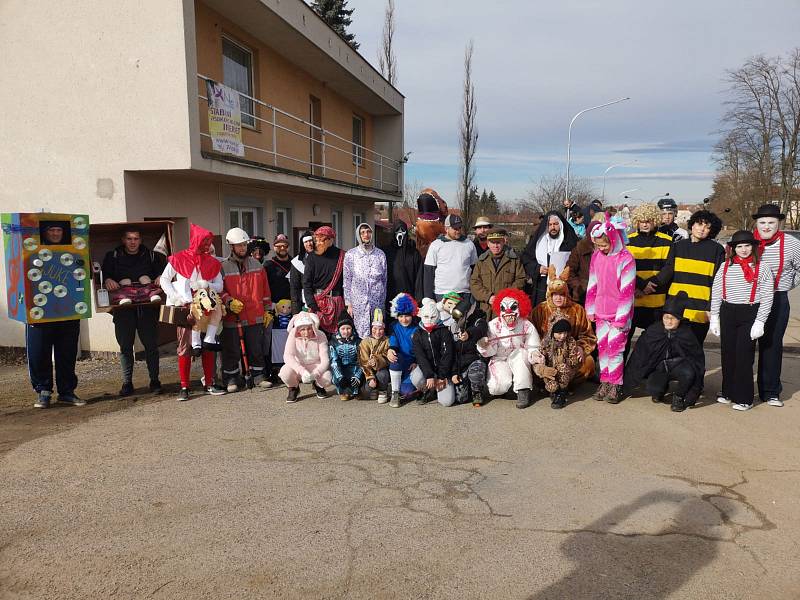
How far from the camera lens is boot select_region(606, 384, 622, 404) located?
596 centimetres

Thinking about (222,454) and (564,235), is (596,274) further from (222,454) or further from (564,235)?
(222,454)

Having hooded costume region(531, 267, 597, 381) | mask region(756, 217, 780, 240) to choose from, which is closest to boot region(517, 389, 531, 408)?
hooded costume region(531, 267, 597, 381)

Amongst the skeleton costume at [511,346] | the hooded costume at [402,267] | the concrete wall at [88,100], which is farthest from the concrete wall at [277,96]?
the skeleton costume at [511,346]

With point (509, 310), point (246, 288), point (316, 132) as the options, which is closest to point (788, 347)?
point (509, 310)

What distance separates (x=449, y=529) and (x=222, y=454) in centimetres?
210

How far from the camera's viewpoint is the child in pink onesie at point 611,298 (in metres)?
5.83

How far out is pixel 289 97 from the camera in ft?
44.0

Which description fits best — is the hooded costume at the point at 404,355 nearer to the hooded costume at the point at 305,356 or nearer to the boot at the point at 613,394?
the hooded costume at the point at 305,356

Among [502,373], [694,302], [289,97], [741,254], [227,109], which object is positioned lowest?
[502,373]

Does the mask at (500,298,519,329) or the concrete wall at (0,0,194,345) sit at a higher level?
the concrete wall at (0,0,194,345)

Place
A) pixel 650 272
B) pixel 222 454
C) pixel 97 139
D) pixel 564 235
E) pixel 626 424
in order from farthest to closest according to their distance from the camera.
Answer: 1. pixel 97 139
2. pixel 564 235
3. pixel 650 272
4. pixel 626 424
5. pixel 222 454

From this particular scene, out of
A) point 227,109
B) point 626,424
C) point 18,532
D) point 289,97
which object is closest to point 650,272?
point 626,424

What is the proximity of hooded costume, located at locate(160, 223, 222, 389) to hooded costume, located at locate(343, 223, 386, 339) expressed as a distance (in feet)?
4.63

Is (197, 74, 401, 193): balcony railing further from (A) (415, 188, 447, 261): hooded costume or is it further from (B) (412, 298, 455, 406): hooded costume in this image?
(B) (412, 298, 455, 406): hooded costume
